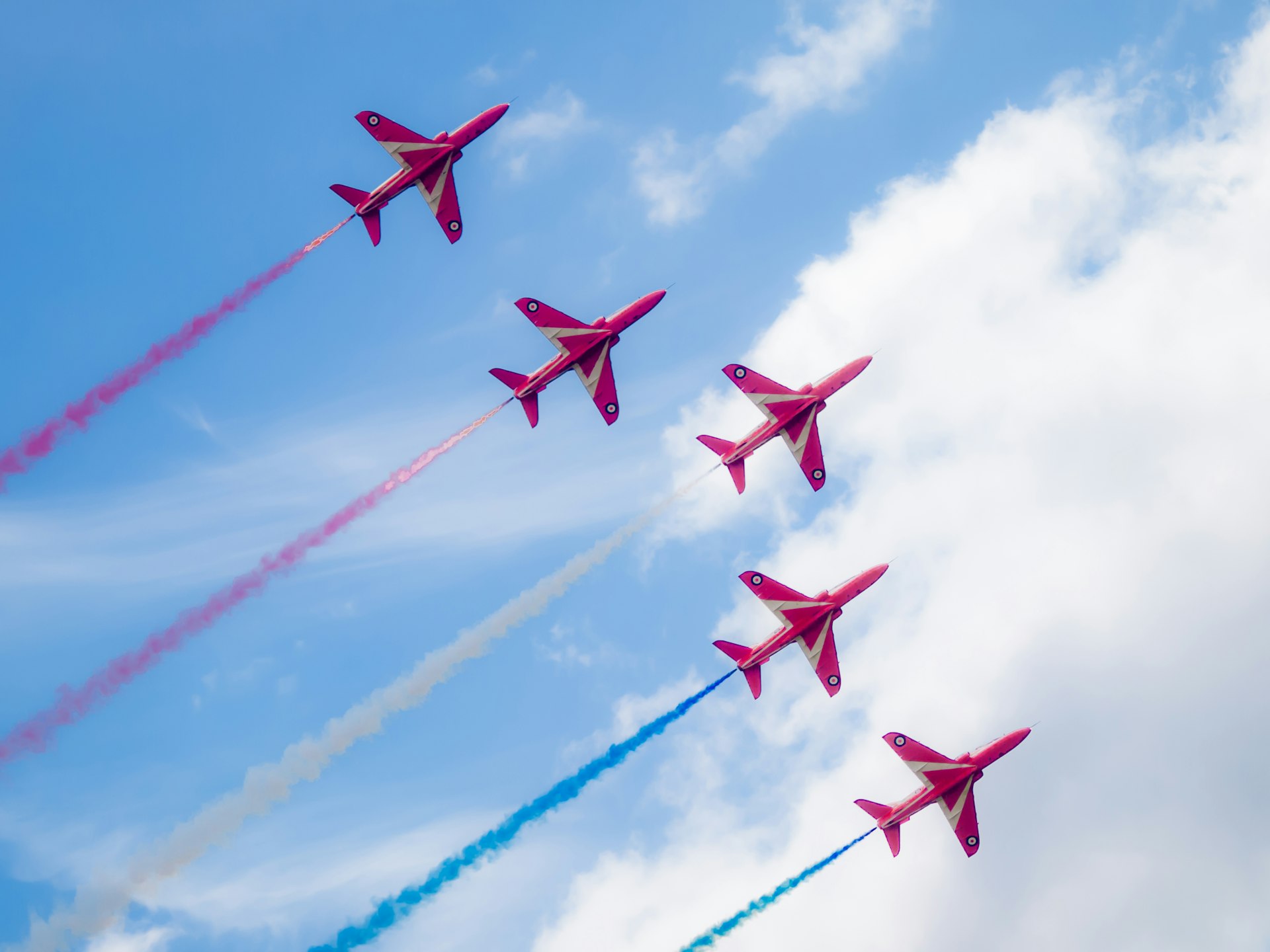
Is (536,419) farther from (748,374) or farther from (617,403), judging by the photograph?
(748,374)

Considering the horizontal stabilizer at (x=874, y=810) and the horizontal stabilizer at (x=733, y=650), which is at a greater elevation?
the horizontal stabilizer at (x=733, y=650)

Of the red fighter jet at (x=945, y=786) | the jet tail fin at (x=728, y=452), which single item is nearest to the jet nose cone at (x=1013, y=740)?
the red fighter jet at (x=945, y=786)

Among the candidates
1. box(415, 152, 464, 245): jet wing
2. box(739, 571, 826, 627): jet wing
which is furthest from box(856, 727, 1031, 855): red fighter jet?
box(415, 152, 464, 245): jet wing

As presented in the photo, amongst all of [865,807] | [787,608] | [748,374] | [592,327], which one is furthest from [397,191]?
[865,807]

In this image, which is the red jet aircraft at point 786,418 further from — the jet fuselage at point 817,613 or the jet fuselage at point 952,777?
the jet fuselage at point 952,777

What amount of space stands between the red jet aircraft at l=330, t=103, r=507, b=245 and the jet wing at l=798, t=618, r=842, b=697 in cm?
4063

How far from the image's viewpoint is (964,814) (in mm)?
93062

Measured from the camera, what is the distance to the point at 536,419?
87750 mm

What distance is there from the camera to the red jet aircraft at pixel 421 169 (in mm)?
90875

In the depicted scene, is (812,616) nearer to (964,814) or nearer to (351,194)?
(964,814)

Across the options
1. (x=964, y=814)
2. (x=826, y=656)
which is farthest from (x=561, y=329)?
(x=964, y=814)

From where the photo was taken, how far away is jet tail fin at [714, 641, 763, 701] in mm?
87188

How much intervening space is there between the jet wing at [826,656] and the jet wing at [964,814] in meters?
11.4

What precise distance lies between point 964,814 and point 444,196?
6069 cm
